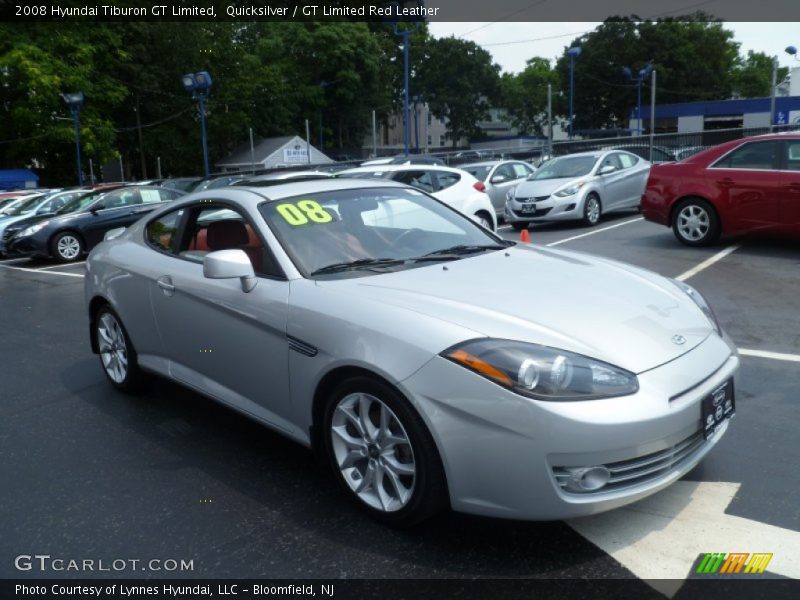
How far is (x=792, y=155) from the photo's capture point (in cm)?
928

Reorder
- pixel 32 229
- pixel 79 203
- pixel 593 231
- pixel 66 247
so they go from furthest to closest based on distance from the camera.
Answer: pixel 79 203, pixel 66 247, pixel 32 229, pixel 593 231

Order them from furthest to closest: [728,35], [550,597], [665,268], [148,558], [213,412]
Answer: [728,35] < [665,268] < [213,412] < [148,558] < [550,597]

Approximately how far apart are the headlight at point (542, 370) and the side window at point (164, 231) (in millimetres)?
2560

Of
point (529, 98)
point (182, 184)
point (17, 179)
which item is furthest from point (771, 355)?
point (529, 98)

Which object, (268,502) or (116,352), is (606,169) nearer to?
(116,352)

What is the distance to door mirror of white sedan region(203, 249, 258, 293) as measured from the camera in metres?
3.67

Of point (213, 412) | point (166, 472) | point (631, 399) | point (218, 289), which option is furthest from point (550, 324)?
point (213, 412)

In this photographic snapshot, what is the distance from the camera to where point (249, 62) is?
5416 centimetres

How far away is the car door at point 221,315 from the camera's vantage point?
12.1 feet

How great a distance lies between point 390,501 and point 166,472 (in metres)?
1.39

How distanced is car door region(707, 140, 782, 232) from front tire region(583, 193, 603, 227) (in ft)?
13.3

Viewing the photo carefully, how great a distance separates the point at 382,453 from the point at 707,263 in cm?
723

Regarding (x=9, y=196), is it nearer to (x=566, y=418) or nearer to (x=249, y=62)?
(x=566, y=418)

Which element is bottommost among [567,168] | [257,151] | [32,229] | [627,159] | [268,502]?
[268,502]
